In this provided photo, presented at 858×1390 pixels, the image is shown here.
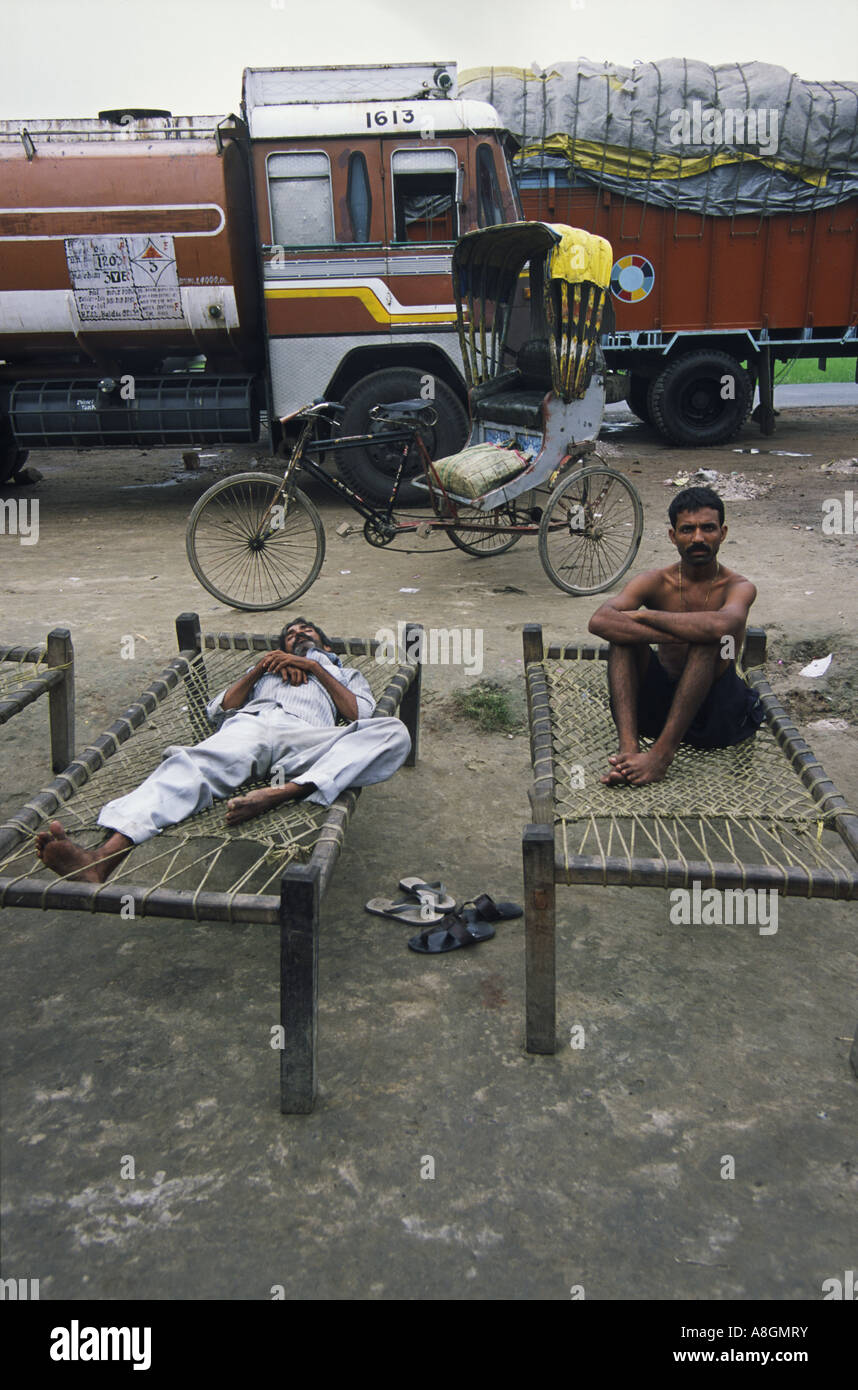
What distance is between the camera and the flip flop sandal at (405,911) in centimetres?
298

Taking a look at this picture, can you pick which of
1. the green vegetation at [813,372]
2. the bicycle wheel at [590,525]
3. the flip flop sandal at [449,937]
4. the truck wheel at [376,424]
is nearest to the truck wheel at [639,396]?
the truck wheel at [376,424]

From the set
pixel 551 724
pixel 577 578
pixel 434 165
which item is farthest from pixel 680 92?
pixel 551 724

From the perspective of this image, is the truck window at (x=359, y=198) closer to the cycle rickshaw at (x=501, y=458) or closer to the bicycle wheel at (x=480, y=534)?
the cycle rickshaw at (x=501, y=458)

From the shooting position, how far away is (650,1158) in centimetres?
214

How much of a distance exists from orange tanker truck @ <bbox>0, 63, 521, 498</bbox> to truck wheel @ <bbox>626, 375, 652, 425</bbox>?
12.8 ft

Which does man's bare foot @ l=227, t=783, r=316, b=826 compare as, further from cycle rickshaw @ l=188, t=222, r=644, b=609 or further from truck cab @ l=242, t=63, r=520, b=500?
truck cab @ l=242, t=63, r=520, b=500

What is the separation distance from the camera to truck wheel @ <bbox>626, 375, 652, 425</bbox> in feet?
37.6

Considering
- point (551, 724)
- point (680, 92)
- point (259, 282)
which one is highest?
point (680, 92)

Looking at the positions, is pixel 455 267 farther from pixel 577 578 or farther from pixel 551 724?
pixel 551 724

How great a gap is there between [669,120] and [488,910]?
981cm

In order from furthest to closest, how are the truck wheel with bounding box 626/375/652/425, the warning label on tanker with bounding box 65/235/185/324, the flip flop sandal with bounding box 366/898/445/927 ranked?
the truck wheel with bounding box 626/375/652/425 < the warning label on tanker with bounding box 65/235/185/324 < the flip flop sandal with bounding box 366/898/445/927

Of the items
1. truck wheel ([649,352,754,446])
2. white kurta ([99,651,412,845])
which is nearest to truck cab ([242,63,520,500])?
truck wheel ([649,352,754,446])
